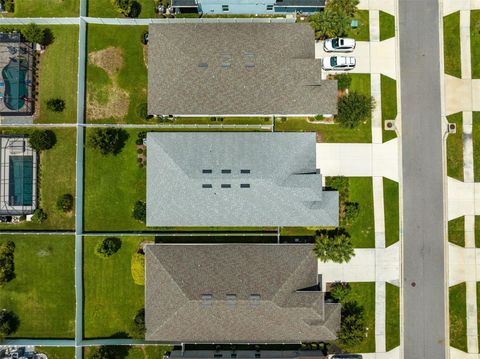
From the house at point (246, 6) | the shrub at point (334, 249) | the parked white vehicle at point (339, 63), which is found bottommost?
the shrub at point (334, 249)

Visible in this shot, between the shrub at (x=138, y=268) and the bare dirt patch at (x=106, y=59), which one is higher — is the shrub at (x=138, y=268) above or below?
below

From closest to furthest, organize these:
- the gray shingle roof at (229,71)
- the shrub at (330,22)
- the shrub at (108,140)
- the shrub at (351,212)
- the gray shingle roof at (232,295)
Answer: the gray shingle roof at (232,295), the gray shingle roof at (229,71), the shrub at (108,140), the shrub at (330,22), the shrub at (351,212)

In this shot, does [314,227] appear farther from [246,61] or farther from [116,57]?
[116,57]

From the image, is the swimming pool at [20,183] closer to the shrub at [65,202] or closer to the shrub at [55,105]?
the shrub at [65,202]


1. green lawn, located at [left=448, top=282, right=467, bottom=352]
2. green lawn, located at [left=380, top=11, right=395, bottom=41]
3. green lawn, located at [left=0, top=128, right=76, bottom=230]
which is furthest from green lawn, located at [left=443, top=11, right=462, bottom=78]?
green lawn, located at [left=0, top=128, right=76, bottom=230]

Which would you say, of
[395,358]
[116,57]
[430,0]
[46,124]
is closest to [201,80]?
[116,57]

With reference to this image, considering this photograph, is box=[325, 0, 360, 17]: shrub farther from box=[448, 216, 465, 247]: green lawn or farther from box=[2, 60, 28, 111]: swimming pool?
box=[2, 60, 28, 111]: swimming pool

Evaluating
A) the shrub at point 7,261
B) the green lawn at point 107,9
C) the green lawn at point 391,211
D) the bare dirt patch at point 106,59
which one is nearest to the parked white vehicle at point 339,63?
the green lawn at point 391,211
